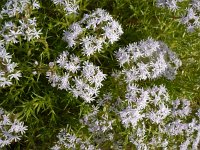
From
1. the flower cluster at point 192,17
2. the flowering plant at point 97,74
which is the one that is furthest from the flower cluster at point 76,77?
the flower cluster at point 192,17

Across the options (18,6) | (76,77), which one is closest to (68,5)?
(18,6)

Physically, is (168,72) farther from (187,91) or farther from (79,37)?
(79,37)

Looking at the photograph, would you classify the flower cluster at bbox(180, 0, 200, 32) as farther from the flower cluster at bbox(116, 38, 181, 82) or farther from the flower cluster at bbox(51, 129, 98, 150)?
the flower cluster at bbox(51, 129, 98, 150)

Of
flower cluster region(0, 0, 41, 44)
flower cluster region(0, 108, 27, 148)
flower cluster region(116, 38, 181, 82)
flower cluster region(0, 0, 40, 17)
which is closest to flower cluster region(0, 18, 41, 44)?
flower cluster region(0, 0, 41, 44)

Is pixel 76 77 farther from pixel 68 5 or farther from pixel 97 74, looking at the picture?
pixel 68 5

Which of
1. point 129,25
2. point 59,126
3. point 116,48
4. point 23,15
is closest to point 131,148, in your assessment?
point 59,126

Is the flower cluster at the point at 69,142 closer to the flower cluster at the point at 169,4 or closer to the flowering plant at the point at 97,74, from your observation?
the flowering plant at the point at 97,74
